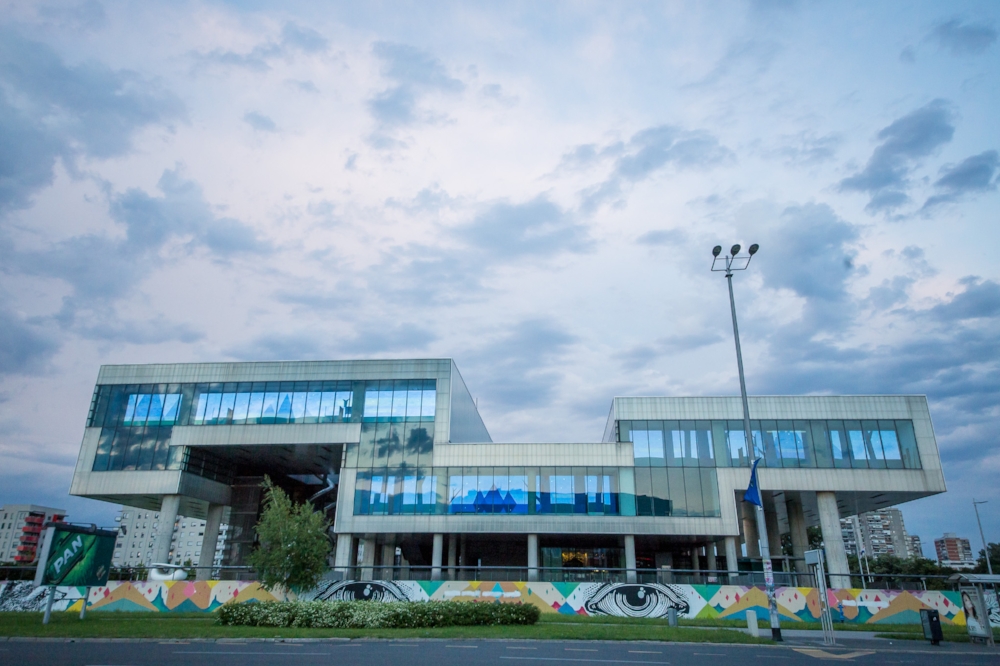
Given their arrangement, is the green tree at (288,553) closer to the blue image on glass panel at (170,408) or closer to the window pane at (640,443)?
the window pane at (640,443)

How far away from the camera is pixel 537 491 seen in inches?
1804

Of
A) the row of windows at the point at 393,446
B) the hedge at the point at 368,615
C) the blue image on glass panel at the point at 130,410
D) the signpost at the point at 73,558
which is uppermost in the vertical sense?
the blue image on glass panel at the point at 130,410

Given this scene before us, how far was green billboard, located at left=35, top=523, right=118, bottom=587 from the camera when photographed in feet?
85.3

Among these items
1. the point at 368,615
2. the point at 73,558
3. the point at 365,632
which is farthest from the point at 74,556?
the point at 365,632

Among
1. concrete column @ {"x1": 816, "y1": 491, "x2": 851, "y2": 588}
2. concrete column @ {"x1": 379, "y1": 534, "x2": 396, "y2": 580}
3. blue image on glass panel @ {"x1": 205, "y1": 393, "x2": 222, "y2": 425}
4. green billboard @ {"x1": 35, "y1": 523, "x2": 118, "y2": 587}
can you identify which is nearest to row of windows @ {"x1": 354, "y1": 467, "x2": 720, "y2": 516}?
concrete column @ {"x1": 379, "y1": 534, "x2": 396, "y2": 580}

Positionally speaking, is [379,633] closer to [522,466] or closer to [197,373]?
[522,466]

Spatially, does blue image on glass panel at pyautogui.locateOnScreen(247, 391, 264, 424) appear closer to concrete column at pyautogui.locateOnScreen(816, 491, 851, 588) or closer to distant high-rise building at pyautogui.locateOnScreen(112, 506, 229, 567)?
concrete column at pyautogui.locateOnScreen(816, 491, 851, 588)

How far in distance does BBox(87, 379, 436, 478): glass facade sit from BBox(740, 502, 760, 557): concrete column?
92.1 ft

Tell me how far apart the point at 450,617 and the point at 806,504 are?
38212 millimetres

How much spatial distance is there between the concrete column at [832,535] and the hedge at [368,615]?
2696cm

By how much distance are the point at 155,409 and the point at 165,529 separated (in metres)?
9.38

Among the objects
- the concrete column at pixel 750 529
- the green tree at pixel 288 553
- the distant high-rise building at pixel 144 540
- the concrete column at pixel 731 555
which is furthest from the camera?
the distant high-rise building at pixel 144 540

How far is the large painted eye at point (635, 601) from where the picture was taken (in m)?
31.1

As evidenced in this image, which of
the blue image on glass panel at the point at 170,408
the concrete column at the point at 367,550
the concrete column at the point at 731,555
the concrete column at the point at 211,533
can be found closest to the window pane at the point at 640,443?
the concrete column at the point at 731,555
